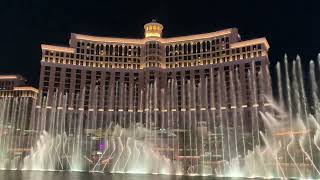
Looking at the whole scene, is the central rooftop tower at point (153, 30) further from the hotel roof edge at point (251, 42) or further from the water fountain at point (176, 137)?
the hotel roof edge at point (251, 42)

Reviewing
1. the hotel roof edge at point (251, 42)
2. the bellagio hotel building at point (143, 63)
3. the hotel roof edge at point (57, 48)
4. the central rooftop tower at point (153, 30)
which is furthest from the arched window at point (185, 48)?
the hotel roof edge at point (57, 48)

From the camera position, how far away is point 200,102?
95375 millimetres

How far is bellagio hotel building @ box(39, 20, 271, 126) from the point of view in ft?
324

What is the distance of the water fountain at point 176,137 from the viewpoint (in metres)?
45.0

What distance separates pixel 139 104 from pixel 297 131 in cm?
6298

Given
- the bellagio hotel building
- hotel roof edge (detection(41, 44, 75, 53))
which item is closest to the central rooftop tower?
the bellagio hotel building

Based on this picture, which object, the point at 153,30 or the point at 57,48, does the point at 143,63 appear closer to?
the point at 153,30

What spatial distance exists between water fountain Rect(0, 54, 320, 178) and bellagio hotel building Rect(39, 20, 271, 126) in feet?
5.71

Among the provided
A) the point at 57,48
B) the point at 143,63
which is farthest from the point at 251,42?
the point at 57,48

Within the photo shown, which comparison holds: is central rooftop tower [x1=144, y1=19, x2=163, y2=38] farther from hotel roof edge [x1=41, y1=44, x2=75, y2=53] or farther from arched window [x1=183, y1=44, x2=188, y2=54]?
hotel roof edge [x1=41, y1=44, x2=75, y2=53]

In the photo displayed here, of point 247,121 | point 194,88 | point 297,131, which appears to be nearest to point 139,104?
point 194,88

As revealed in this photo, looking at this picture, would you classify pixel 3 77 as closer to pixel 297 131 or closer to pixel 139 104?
pixel 139 104

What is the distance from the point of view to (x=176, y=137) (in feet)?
233

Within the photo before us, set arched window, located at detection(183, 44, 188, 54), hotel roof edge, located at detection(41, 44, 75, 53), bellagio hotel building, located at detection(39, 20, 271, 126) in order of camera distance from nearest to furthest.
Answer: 1. bellagio hotel building, located at detection(39, 20, 271, 126)
2. hotel roof edge, located at detection(41, 44, 75, 53)
3. arched window, located at detection(183, 44, 188, 54)
